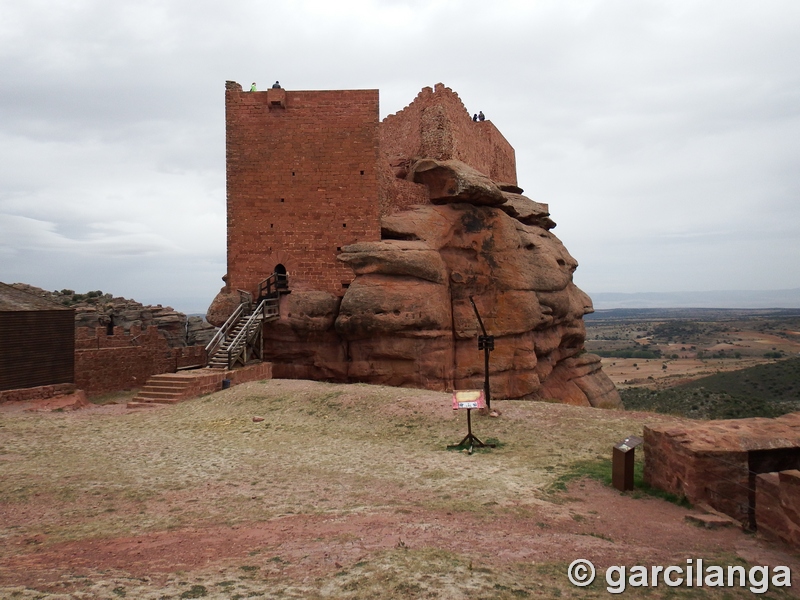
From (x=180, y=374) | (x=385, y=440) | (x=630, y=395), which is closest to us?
(x=385, y=440)

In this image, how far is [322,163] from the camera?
1980cm

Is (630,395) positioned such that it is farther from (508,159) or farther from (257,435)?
(257,435)

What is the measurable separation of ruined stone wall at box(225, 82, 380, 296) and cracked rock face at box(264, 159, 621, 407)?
4.32ft

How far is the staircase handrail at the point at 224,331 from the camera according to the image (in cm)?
1802

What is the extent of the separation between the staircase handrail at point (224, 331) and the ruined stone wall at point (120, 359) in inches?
118

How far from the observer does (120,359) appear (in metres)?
18.8

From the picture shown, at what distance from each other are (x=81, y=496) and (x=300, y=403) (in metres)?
6.50

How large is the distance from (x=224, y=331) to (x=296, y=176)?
6.08 meters

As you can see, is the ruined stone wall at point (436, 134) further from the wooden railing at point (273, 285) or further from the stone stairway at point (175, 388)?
the stone stairway at point (175, 388)

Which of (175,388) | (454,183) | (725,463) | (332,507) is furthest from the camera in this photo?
(454,183)

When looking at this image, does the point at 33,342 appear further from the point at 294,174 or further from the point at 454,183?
the point at 454,183

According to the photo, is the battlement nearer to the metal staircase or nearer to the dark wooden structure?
the metal staircase

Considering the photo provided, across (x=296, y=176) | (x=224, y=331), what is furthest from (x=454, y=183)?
(x=224, y=331)

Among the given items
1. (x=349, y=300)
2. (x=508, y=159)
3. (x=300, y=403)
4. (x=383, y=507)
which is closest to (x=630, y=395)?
(x=508, y=159)
